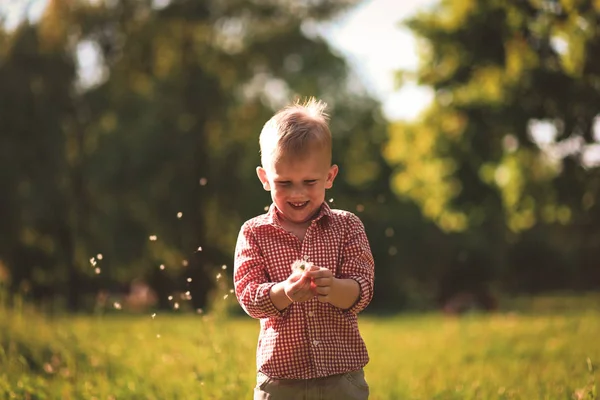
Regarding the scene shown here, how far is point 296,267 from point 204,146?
24922 millimetres

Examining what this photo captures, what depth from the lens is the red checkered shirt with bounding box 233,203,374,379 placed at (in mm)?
3258

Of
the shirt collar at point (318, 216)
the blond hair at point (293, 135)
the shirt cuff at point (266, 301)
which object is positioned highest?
the blond hair at point (293, 135)

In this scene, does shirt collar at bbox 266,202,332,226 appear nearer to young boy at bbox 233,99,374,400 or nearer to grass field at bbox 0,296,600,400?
young boy at bbox 233,99,374,400

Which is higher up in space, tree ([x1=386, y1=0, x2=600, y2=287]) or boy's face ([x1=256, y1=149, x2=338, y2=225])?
tree ([x1=386, y1=0, x2=600, y2=287])

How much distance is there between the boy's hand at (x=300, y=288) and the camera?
2971mm

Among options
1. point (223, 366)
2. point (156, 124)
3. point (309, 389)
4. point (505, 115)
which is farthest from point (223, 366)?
point (156, 124)

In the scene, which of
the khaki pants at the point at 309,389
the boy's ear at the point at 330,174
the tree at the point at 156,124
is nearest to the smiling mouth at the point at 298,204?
the boy's ear at the point at 330,174

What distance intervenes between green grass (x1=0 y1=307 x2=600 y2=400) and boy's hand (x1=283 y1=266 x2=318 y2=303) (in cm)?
170

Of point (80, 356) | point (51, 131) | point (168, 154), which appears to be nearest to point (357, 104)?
point (168, 154)

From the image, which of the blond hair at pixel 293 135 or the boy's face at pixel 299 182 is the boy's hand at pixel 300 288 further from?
the blond hair at pixel 293 135

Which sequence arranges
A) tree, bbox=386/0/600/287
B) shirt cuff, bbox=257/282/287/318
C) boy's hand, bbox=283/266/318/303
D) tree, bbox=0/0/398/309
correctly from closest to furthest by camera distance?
boy's hand, bbox=283/266/318/303, shirt cuff, bbox=257/282/287/318, tree, bbox=386/0/600/287, tree, bbox=0/0/398/309

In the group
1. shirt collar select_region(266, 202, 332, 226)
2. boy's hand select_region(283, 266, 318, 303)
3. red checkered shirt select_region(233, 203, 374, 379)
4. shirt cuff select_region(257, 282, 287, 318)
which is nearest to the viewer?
boy's hand select_region(283, 266, 318, 303)

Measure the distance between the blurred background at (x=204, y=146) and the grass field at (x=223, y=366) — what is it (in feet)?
25.7

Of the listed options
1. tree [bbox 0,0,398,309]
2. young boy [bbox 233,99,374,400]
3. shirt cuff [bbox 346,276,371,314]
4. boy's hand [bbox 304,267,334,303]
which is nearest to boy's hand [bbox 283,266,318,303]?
boy's hand [bbox 304,267,334,303]
